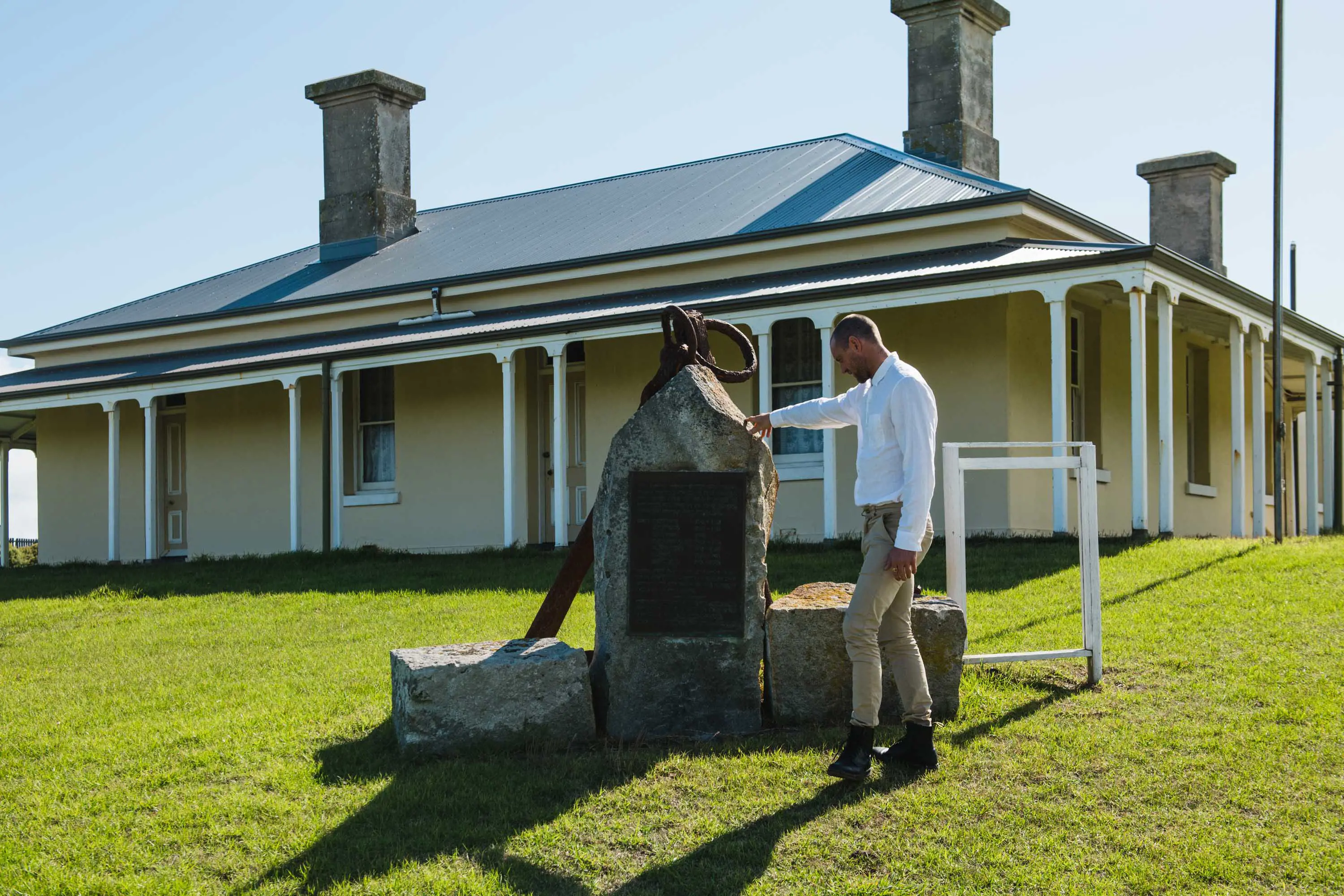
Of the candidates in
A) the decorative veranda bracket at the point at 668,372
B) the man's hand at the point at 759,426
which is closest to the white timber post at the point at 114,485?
the decorative veranda bracket at the point at 668,372

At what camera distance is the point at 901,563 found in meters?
5.52

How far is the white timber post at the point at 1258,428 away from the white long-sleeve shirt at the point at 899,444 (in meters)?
10.5

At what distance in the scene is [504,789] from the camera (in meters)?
5.91

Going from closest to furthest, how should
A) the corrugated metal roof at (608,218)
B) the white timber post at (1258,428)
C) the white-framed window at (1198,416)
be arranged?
the white timber post at (1258,428)
the corrugated metal roof at (608,218)
the white-framed window at (1198,416)

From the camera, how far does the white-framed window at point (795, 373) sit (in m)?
16.1

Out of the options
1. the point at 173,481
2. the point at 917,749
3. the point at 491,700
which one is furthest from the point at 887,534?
the point at 173,481

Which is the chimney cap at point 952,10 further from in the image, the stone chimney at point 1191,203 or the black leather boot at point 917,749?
the black leather boot at point 917,749

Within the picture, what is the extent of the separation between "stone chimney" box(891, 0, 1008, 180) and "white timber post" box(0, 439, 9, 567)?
1514 cm

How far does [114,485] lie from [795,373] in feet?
31.7

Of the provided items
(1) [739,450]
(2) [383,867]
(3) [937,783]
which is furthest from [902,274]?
(2) [383,867]

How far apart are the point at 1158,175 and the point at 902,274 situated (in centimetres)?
1005

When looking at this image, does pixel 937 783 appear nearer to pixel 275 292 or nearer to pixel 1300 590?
pixel 1300 590

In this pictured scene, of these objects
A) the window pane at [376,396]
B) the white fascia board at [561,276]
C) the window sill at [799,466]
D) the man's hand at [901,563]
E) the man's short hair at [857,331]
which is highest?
the white fascia board at [561,276]

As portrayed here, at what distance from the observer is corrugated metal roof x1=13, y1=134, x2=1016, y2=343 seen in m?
17.3
